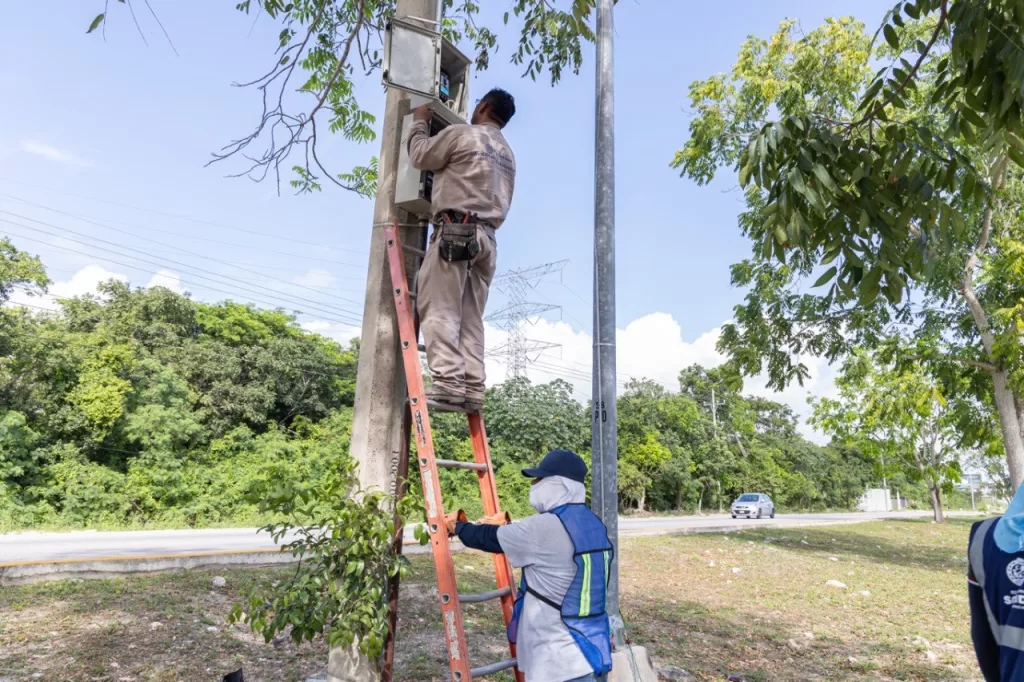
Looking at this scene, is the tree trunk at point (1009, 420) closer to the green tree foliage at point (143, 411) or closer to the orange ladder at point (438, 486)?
the orange ladder at point (438, 486)

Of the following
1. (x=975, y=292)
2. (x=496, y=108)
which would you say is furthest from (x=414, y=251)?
(x=975, y=292)

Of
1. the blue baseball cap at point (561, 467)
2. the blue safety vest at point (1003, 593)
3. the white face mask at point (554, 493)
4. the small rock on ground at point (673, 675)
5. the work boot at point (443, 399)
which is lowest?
the small rock on ground at point (673, 675)

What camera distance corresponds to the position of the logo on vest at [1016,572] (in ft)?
6.02

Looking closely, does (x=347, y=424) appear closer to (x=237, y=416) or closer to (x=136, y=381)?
(x=237, y=416)

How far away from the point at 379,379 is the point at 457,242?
0.79 m

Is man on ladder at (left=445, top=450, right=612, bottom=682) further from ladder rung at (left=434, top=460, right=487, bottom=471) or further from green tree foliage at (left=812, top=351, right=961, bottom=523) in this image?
green tree foliage at (left=812, top=351, right=961, bottom=523)

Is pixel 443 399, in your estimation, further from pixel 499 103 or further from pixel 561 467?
pixel 499 103

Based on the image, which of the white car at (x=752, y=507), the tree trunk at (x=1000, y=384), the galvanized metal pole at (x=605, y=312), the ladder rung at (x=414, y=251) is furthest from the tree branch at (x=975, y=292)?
the white car at (x=752, y=507)

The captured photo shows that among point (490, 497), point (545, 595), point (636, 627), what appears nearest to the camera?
point (545, 595)

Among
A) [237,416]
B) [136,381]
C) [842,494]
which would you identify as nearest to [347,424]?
[237,416]

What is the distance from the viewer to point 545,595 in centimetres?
308

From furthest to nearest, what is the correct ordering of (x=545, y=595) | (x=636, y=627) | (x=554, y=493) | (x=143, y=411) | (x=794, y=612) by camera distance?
(x=143, y=411) < (x=794, y=612) < (x=636, y=627) < (x=554, y=493) < (x=545, y=595)

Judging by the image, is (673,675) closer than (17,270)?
Yes

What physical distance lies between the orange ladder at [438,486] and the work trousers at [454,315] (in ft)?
0.32
